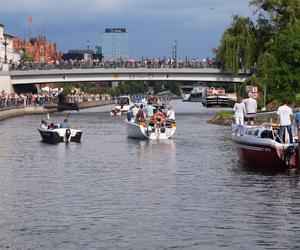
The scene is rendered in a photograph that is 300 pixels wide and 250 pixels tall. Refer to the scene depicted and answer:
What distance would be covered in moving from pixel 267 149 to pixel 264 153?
0.37 metres

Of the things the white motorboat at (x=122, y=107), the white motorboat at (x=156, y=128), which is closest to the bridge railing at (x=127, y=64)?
the white motorboat at (x=122, y=107)

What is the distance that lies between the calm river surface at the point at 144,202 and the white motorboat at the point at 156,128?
387 inches

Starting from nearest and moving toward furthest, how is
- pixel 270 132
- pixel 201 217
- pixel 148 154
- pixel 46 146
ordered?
pixel 201 217 < pixel 270 132 < pixel 148 154 < pixel 46 146

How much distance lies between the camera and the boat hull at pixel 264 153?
39.6 meters

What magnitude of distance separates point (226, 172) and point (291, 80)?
3460 centimetres

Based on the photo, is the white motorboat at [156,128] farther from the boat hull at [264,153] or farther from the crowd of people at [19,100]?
the crowd of people at [19,100]

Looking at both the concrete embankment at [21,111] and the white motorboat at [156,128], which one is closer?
the white motorboat at [156,128]

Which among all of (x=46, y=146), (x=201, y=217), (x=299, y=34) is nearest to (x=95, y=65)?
(x=299, y=34)

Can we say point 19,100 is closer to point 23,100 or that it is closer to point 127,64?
point 23,100

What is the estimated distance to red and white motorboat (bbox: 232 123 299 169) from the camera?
39.4 metres

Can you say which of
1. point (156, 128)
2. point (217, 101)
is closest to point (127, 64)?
point (217, 101)

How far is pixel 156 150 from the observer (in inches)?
2199

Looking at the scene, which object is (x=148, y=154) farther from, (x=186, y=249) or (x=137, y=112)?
(x=186, y=249)

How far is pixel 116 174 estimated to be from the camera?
136 ft
